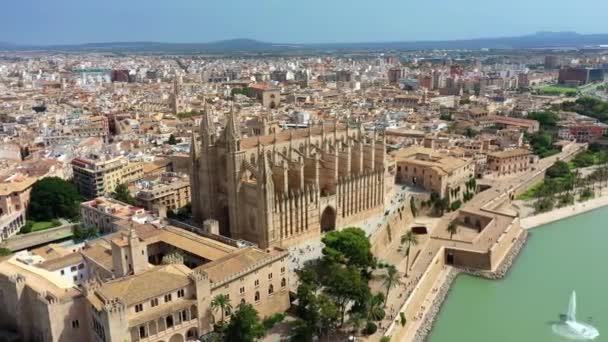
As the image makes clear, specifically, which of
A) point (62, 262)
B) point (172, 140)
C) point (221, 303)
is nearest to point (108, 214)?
point (62, 262)

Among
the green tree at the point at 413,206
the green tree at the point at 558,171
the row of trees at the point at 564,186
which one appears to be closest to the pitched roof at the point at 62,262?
the green tree at the point at 413,206

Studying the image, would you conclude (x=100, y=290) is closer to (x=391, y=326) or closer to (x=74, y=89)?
(x=391, y=326)

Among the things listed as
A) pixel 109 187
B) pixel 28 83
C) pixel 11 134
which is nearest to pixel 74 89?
pixel 28 83

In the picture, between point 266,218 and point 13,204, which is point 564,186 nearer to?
point 266,218

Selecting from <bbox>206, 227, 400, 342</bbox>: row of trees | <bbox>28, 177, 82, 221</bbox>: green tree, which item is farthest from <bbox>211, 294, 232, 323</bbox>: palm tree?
<bbox>28, 177, 82, 221</bbox>: green tree

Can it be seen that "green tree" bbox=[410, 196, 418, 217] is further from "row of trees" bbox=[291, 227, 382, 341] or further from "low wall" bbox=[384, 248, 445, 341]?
"row of trees" bbox=[291, 227, 382, 341]
